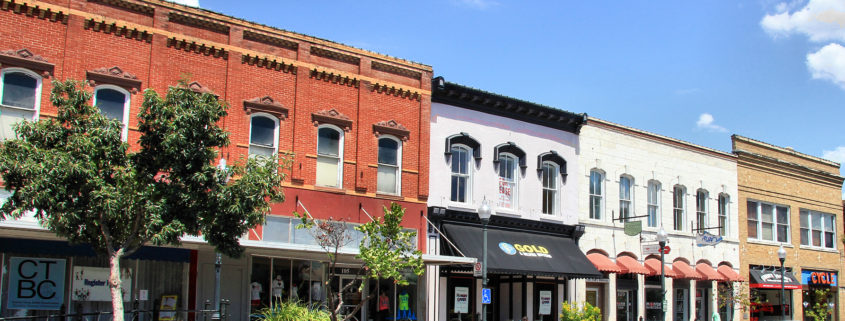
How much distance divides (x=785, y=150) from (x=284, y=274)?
27208mm

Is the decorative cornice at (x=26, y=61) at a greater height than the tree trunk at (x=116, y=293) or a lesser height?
greater

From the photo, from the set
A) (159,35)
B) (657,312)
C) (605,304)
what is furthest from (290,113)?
(657,312)

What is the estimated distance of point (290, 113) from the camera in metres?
22.9

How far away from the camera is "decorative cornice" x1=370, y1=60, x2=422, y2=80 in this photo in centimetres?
2512

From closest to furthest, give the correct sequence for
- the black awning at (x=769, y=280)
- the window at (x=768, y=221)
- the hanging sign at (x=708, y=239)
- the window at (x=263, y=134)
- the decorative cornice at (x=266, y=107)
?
the decorative cornice at (x=266, y=107) < the window at (x=263, y=134) < the hanging sign at (x=708, y=239) < the black awning at (x=769, y=280) < the window at (x=768, y=221)

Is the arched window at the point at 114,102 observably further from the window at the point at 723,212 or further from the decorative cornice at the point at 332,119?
the window at the point at 723,212

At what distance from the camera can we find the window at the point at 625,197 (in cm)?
3128

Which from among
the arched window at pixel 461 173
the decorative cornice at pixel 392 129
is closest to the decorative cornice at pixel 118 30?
the decorative cornice at pixel 392 129

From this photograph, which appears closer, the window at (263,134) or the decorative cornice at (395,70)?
the window at (263,134)

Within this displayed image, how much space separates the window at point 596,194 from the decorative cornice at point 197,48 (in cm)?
1491

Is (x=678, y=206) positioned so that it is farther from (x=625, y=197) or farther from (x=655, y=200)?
(x=625, y=197)

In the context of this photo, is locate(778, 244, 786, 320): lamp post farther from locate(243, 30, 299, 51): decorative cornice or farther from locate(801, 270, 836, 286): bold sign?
locate(243, 30, 299, 51): decorative cornice

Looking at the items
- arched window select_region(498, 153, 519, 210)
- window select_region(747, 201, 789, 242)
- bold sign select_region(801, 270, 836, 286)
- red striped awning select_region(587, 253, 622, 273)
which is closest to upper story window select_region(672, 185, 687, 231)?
window select_region(747, 201, 789, 242)

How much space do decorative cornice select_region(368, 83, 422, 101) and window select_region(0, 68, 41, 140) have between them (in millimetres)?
9471
